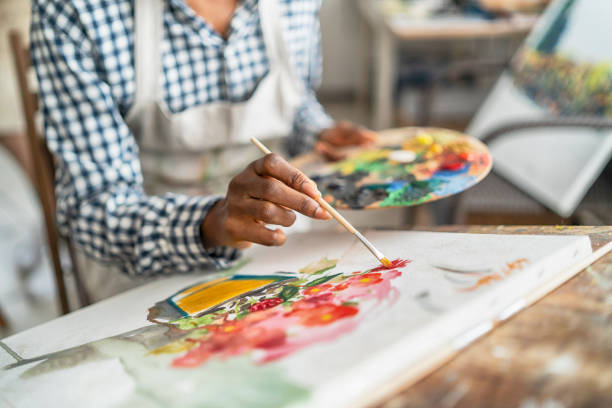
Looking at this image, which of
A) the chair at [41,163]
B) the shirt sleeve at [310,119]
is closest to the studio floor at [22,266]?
the chair at [41,163]

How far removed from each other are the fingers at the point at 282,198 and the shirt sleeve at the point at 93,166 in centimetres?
14

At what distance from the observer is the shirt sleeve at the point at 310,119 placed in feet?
3.84

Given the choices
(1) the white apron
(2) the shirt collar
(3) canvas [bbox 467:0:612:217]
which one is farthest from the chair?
(3) canvas [bbox 467:0:612:217]

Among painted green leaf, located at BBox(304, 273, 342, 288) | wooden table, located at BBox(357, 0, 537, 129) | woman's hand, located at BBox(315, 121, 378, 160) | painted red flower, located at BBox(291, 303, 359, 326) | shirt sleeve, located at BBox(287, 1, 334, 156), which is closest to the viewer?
painted red flower, located at BBox(291, 303, 359, 326)

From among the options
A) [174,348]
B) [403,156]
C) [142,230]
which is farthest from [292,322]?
[403,156]

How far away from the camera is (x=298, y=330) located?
0.51m

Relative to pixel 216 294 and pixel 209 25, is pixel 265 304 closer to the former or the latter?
pixel 216 294

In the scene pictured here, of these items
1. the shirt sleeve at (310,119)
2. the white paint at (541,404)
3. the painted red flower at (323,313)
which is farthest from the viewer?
the shirt sleeve at (310,119)

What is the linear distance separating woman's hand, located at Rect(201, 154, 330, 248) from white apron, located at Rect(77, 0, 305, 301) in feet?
0.94

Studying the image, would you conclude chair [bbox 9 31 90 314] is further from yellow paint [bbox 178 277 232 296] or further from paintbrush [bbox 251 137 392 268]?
paintbrush [bbox 251 137 392 268]

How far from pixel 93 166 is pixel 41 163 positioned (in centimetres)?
25

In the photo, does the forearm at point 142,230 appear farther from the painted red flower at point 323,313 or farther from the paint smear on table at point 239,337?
the painted red flower at point 323,313

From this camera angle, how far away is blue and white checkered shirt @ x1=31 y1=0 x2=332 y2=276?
2.66 ft

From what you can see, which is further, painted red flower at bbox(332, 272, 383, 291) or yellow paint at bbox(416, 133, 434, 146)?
yellow paint at bbox(416, 133, 434, 146)
